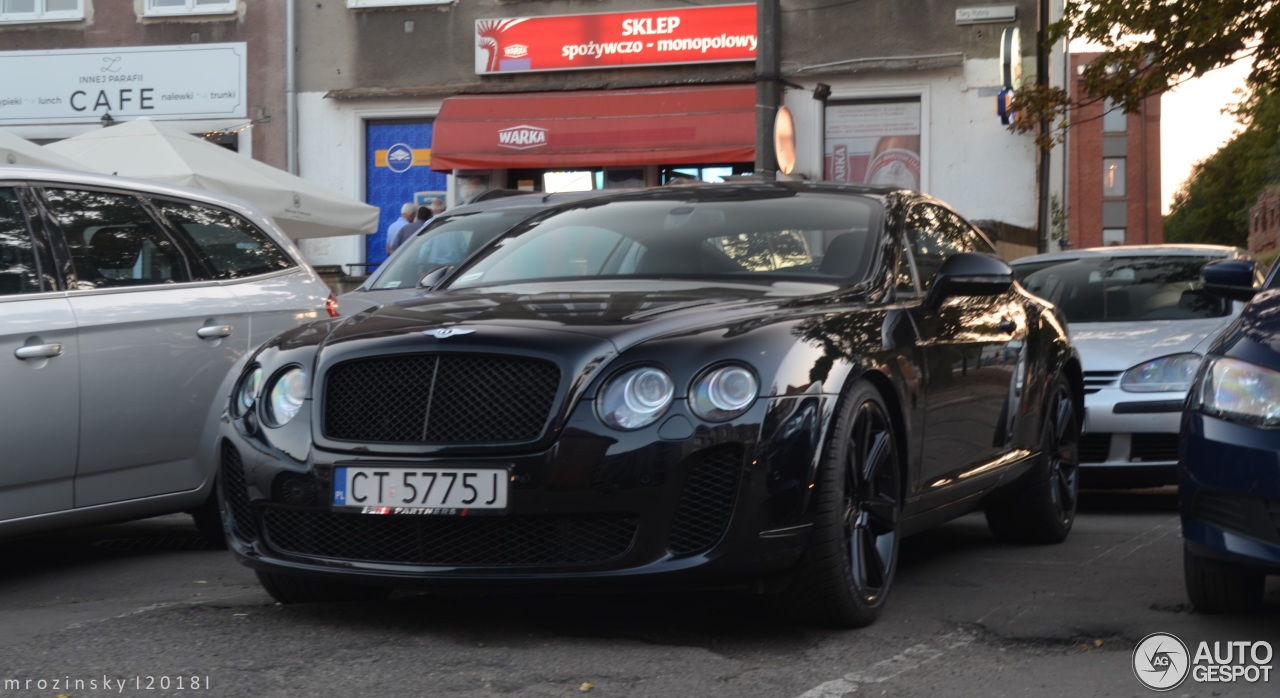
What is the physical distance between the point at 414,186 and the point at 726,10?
17.1 feet

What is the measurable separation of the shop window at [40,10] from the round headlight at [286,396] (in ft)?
71.5

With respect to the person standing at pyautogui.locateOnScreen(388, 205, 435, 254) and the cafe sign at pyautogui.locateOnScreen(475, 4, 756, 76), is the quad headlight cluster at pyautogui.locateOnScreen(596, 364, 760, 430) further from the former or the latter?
the cafe sign at pyautogui.locateOnScreen(475, 4, 756, 76)

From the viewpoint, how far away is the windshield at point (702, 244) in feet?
19.1

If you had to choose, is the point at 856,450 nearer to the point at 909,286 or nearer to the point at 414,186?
the point at 909,286

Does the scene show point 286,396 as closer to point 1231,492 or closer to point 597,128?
point 1231,492

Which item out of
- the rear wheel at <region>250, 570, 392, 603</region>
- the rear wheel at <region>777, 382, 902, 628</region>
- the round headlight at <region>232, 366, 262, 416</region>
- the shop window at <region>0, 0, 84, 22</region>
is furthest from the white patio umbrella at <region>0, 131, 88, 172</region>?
the shop window at <region>0, 0, 84, 22</region>

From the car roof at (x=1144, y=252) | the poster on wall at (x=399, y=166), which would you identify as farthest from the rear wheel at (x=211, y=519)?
the poster on wall at (x=399, y=166)

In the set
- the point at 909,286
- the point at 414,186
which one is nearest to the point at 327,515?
the point at 909,286

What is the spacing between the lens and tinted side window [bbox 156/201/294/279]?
6988mm

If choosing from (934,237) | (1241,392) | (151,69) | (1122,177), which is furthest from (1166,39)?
(1122,177)

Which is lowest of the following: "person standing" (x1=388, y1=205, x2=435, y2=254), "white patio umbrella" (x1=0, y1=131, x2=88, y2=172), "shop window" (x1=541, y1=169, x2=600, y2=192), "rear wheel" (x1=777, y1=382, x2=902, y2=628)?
"rear wheel" (x1=777, y1=382, x2=902, y2=628)

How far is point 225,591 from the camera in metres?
5.79

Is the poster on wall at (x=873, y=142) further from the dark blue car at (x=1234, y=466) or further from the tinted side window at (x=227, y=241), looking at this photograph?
the dark blue car at (x=1234, y=466)

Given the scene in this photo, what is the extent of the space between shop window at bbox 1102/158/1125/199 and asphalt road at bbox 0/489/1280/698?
10957 cm
